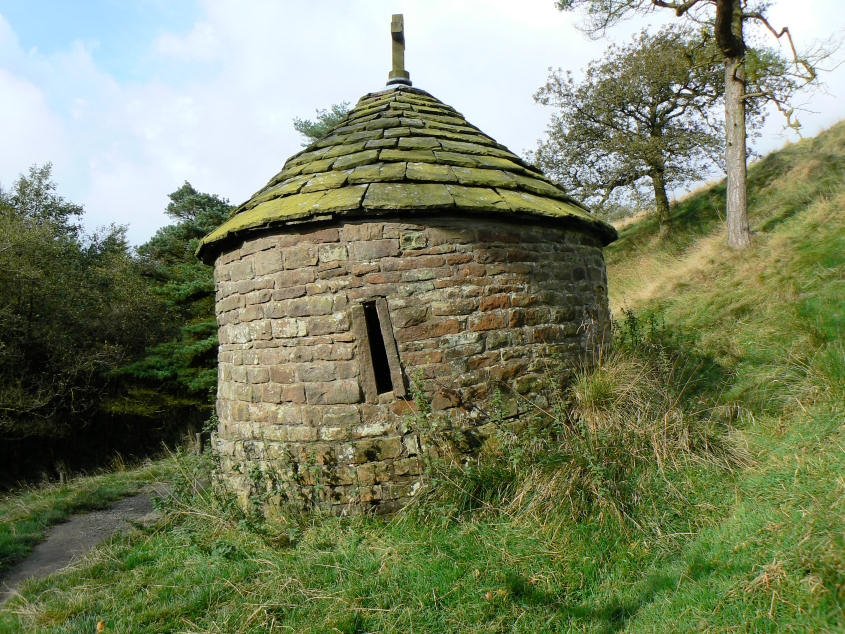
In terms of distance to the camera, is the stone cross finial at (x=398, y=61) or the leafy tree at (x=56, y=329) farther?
the leafy tree at (x=56, y=329)

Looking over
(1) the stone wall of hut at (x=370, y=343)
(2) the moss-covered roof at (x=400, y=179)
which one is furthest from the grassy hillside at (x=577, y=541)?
(2) the moss-covered roof at (x=400, y=179)

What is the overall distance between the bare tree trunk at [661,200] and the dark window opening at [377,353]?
14.3 m

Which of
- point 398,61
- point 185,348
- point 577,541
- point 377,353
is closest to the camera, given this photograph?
point 577,541

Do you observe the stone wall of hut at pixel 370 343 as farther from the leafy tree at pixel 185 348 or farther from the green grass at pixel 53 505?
the leafy tree at pixel 185 348

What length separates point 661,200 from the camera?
15.4 m

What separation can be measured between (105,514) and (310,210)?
15.6 ft

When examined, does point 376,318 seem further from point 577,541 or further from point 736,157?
point 736,157

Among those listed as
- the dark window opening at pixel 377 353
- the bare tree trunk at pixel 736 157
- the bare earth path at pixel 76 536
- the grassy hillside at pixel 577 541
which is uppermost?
→ the bare tree trunk at pixel 736 157

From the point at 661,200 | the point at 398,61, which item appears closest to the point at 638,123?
the point at 661,200

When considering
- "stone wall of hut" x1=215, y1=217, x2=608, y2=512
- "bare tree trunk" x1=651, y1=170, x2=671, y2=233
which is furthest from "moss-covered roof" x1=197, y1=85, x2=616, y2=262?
"bare tree trunk" x1=651, y1=170, x2=671, y2=233

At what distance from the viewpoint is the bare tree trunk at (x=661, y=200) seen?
15336 mm

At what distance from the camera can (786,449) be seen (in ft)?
11.0

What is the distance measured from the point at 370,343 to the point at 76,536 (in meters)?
3.87

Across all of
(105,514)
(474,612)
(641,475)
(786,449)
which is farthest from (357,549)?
(105,514)
